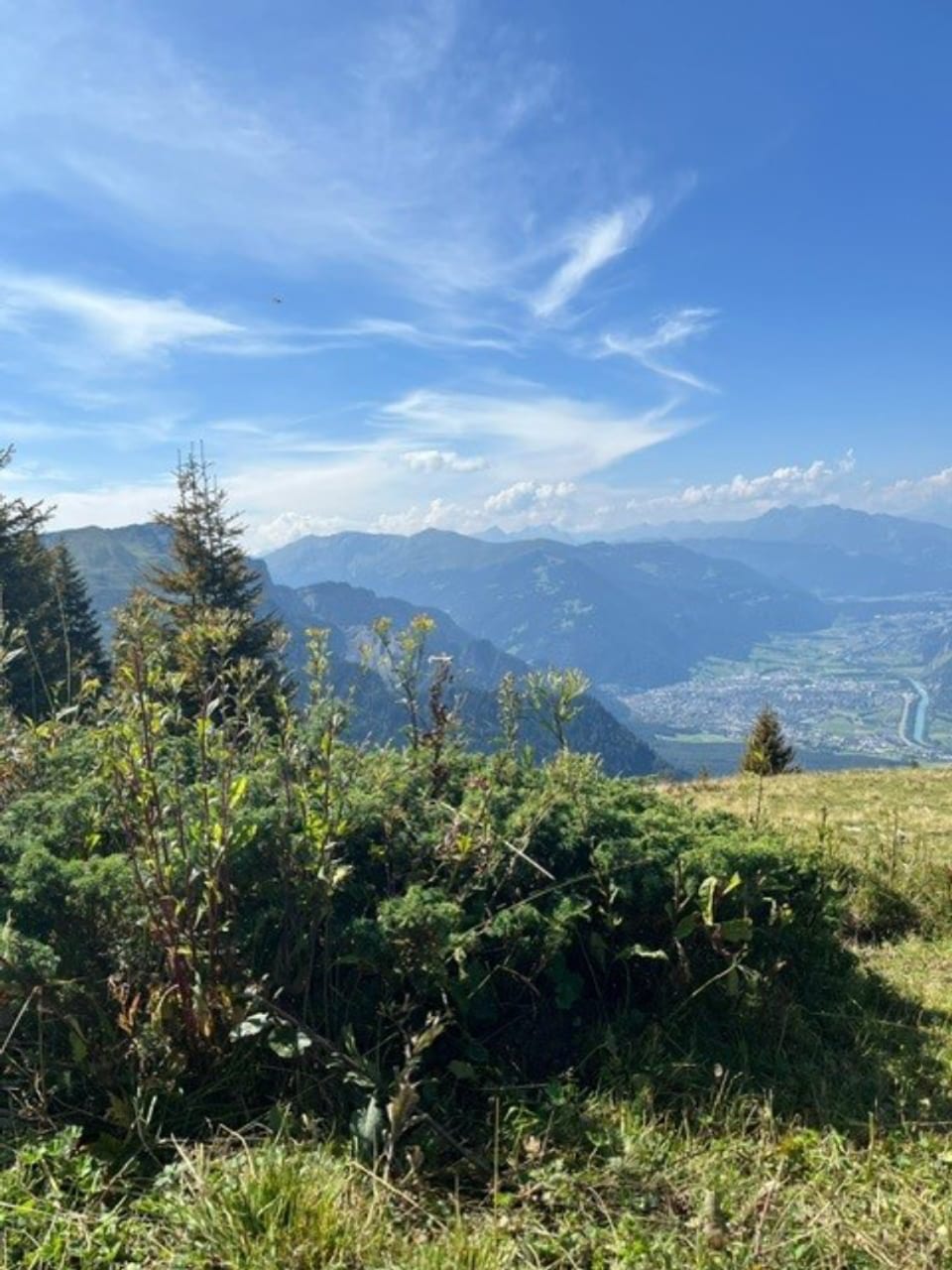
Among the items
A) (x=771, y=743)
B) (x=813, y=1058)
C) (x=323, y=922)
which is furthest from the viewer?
(x=771, y=743)

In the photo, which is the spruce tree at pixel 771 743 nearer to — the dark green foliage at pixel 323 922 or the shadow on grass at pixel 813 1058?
the shadow on grass at pixel 813 1058

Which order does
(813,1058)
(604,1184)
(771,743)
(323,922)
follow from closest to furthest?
(604,1184)
(323,922)
(813,1058)
(771,743)

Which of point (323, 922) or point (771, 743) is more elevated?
point (323, 922)

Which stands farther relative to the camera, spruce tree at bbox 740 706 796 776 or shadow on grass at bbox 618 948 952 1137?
spruce tree at bbox 740 706 796 776

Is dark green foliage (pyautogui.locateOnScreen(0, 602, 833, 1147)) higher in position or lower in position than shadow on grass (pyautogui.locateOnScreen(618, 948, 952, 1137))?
higher

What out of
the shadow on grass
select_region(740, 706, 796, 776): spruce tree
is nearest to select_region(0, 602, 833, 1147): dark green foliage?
the shadow on grass

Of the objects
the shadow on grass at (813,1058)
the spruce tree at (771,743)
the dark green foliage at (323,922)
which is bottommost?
the spruce tree at (771,743)

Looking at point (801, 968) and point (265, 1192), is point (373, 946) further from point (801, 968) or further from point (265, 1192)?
point (801, 968)

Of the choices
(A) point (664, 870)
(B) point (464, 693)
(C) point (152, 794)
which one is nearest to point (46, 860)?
(C) point (152, 794)

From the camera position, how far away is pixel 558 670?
12.5 ft

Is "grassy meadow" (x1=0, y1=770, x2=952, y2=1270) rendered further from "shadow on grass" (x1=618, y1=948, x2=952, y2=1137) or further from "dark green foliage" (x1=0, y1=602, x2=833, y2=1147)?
"dark green foliage" (x1=0, y1=602, x2=833, y2=1147)

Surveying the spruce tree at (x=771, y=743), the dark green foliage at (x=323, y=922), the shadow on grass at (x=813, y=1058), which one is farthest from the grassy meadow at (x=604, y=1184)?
the spruce tree at (x=771, y=743)

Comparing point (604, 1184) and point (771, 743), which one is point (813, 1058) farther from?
point (771, 743)

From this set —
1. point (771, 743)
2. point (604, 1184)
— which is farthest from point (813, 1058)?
point (771, 743)
